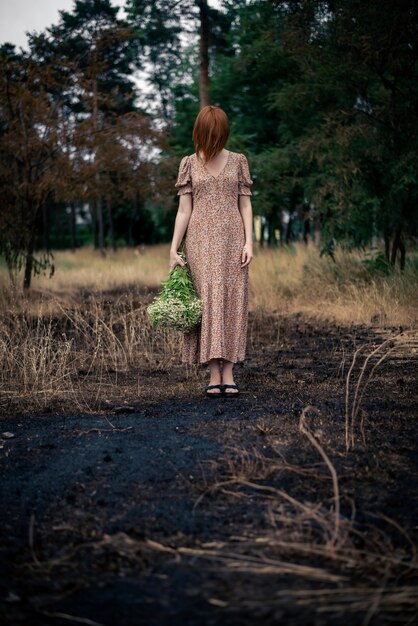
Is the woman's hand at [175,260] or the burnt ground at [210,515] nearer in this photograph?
the burnt ground at [210,515]

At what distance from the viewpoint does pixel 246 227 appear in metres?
5.79

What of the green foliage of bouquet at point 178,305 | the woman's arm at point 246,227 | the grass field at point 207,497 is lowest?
the grass field at point 207,497

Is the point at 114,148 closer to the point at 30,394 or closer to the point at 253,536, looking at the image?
the point at 30,394

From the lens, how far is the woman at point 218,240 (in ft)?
19.0

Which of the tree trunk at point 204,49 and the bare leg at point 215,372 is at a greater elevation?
the tree trunk at point 204,49

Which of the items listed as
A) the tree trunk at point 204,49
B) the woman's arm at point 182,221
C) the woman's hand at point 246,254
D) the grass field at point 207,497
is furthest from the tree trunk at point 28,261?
the tree trunk at point 204,49

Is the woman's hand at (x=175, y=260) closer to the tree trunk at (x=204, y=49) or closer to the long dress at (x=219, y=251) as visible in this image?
the long dress at (x=219, y=251)

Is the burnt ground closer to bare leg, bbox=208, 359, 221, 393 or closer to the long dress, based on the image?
bare leg, bbox=208, 359, 221, 393

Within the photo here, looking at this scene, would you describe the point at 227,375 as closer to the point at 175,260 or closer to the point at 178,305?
the point at 178,305

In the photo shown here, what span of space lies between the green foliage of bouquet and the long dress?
0.08m

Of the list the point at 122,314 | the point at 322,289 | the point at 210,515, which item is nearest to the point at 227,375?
the point at 210,515

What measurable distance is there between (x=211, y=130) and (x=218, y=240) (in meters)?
0.82

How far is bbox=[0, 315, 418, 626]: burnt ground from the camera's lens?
246cm

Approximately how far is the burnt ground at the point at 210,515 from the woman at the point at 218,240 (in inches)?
21.1
